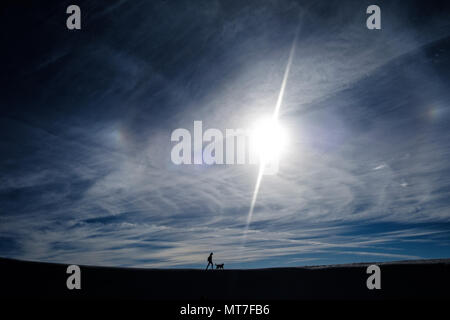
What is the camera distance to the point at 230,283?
20.2 metres

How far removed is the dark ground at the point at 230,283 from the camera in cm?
1798

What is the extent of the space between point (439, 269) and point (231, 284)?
503 inches

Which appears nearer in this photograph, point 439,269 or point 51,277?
point 439,269

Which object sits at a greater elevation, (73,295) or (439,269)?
(439,269)

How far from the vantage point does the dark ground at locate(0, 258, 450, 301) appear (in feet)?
59.0

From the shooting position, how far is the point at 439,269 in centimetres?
1861

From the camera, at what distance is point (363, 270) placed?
20219 millimetres
